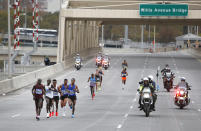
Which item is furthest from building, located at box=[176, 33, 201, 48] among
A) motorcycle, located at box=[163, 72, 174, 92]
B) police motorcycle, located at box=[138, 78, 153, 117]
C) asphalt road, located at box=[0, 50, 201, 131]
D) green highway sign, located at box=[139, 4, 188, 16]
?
police motorcycle, located at box=[138, 78, 153, 117]

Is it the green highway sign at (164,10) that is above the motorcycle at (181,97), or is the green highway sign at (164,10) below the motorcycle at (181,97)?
above

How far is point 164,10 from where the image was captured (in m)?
69.9

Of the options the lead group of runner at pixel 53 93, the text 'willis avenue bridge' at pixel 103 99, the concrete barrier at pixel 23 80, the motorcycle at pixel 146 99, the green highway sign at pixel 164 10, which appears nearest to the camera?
the text 'willis avenue bridge' at pixel 103 99

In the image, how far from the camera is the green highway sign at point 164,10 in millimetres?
69500

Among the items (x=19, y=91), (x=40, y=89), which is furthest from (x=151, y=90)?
(x=19, y=91)

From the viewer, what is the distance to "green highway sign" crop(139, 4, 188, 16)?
69.5 meters

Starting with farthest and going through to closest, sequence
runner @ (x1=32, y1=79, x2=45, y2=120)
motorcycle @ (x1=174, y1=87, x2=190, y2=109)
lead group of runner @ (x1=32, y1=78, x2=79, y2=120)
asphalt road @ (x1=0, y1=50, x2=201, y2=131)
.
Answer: motorcycle @ (x1=174, y1=87, x2=190, y2=109), lead group of runner @ (x1=32, y1=78, x2=79, y2=120), runner @ (x1=32, y1=79, x2=45, y2=120), asphalt road @ (x1=0, y1=50, x2=201, y2=131)

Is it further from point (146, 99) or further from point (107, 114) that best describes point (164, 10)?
point (146, 99)

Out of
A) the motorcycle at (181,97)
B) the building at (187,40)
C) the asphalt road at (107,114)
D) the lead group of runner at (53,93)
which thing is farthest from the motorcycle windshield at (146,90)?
the building at (187,40)

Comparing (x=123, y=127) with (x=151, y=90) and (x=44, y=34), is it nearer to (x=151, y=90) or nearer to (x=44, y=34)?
(x=151, y=90)

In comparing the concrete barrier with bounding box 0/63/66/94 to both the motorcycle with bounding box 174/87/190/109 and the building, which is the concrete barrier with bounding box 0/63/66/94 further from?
the building

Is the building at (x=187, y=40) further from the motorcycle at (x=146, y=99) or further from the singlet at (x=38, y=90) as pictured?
the singlet at (x=38, y=90)

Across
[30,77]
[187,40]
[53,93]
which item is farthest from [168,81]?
[187,40]

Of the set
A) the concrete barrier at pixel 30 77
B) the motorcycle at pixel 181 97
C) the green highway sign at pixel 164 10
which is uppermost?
the green highway sign at pixel 164 10
